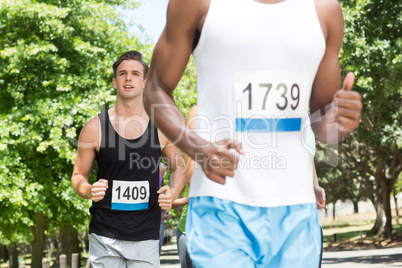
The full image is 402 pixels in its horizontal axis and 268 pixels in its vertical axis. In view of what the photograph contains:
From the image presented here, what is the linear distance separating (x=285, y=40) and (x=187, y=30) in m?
0.36

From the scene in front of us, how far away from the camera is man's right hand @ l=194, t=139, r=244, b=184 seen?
2.44 meters

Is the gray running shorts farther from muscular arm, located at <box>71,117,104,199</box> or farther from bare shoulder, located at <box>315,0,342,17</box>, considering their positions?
bare shoulder, located at <box>315,0,342,17</box>

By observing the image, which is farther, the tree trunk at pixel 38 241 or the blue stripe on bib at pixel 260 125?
the tree trunk at pixel 38 241

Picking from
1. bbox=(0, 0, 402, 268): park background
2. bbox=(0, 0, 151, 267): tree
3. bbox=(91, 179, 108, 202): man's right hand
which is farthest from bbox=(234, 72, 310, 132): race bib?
bbox=(0, 0, 151, 267): tree

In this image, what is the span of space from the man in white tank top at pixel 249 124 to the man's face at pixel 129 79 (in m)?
3.03

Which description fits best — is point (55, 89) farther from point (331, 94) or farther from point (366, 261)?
point (331, 94)

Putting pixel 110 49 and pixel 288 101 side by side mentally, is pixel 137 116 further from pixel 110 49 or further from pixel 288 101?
pixel 110 49

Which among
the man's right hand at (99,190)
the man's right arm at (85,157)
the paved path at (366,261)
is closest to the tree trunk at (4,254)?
the paved path at (366,261)

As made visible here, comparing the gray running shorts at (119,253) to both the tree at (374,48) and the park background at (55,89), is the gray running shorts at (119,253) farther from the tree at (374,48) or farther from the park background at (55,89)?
the park background at (55,89)

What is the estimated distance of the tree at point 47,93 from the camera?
20656 millimetres

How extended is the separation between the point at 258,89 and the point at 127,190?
9.41ft

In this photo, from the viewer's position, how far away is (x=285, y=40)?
2.49 m

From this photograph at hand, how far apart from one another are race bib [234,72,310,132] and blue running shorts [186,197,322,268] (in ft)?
0.99

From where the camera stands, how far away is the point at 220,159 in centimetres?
246
